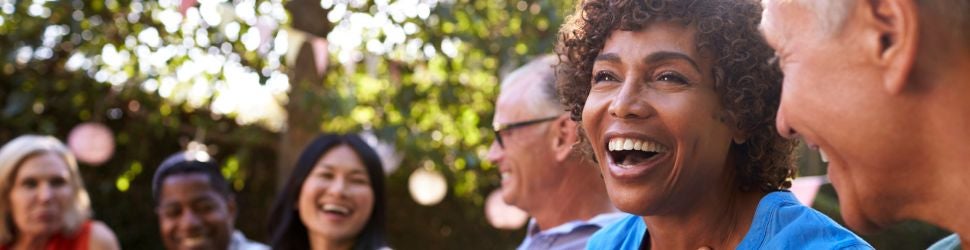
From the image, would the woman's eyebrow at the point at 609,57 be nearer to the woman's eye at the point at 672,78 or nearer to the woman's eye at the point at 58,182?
the woman's eye at the point at 672,78

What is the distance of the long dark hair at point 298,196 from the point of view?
14.6 feet

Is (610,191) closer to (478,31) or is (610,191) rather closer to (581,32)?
(581,32)

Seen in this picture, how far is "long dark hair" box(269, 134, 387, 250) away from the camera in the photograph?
4.46m

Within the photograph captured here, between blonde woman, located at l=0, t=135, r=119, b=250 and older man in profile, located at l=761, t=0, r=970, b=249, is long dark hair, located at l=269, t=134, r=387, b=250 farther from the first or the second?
older man in profile, located at l=761, t=0, r=970, b=249

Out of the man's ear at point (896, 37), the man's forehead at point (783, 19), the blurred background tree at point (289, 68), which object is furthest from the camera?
the blurred background tree at point (289, 68)

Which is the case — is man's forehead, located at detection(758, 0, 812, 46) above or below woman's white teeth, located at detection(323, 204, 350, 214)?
above

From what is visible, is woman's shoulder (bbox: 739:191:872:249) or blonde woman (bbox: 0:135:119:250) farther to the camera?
blonde woman (bbox: 0:135:119:250)

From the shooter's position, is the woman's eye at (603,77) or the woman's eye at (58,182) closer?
the woman's eye at (603,77)

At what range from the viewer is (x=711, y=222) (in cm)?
225

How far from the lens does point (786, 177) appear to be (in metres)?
2.36

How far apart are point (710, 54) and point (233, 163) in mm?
6955

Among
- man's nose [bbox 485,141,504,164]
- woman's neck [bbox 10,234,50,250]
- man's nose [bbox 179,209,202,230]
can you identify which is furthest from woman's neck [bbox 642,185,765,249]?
woman's neck [bbox 10,234,50,250]

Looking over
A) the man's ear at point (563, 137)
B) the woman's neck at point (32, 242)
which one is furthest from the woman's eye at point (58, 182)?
the man's ear at point (563, 137)

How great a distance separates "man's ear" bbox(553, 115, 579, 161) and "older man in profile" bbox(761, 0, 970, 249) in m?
2.06
